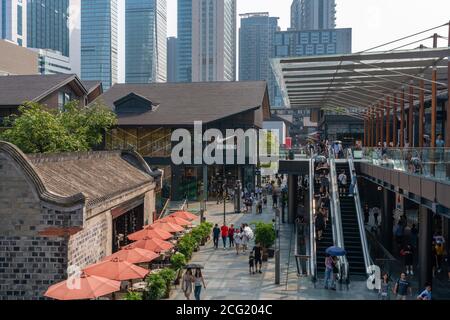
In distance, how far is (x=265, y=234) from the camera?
78.5 ft

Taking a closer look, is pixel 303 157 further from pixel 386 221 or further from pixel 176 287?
pixel 176 287

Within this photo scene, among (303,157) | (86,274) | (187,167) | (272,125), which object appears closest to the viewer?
(86,274)

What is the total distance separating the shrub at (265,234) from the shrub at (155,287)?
7.82m

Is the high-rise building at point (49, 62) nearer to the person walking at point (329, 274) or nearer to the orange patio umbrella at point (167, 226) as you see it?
the orange patio umbrella at point (167, 226)

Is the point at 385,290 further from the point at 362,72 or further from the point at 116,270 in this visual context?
the point at 362,72

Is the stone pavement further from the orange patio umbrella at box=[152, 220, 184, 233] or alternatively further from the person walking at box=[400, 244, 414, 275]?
the person walking at box=[400, 244, 414, 275]

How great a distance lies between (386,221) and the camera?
27.6m

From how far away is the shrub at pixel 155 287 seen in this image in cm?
1670

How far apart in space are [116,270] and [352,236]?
1173 cm

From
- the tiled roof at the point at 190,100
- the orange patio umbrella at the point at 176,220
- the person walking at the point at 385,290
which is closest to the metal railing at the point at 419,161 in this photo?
the person walking at the point at 385,290

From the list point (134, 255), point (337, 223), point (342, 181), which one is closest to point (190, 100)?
point (342, 181)

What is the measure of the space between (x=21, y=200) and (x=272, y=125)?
65454mm

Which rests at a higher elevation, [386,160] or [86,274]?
[386,160]
